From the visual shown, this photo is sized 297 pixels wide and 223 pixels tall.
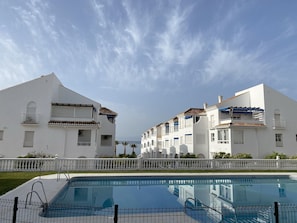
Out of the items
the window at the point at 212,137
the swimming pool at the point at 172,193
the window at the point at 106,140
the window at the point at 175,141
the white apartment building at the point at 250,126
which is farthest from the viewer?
the window at the point at 175,141

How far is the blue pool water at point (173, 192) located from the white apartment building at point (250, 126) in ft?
36.9

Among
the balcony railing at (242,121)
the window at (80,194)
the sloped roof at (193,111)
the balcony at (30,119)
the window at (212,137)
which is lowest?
the window at (80,194)

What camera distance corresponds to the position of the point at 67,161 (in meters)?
18.6

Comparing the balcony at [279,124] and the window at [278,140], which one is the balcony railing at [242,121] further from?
the window at [278,140]

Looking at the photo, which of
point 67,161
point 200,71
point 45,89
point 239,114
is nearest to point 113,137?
point 45,89

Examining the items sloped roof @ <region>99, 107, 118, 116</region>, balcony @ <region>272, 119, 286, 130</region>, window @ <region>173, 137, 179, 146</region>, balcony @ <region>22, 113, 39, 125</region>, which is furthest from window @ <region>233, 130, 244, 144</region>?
balcony @ <region>22, 113, 39, 125</region>

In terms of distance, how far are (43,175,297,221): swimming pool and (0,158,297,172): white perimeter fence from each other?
2897 millimetres

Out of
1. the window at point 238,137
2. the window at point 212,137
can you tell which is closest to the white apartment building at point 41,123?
the window at point 212,137

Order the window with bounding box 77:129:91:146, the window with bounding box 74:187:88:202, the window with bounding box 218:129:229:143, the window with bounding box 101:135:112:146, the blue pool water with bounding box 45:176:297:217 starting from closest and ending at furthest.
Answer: the blue pool water with bounding box 45:176:297:217
the window with bounding box 74:187:88:202
the window with bounding box 77:129:91:146
the window with bounding box 218:129:229:143
the window with bounding box 101:135:112:146

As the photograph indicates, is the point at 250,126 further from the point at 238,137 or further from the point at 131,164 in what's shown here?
the point at 131,164

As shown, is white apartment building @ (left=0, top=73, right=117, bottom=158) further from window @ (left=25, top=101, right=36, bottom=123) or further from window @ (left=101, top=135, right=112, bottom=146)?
window @ (left=101, top=135, right=112, bottom=146)

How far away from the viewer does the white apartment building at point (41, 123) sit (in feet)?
79.4

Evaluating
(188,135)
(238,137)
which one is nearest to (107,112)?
(188,135)

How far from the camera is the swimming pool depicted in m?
10.2
